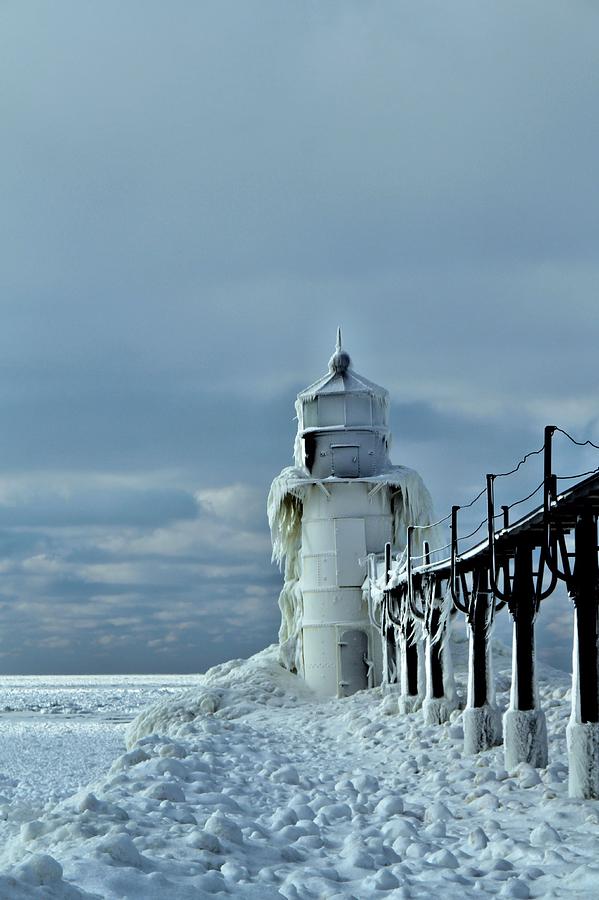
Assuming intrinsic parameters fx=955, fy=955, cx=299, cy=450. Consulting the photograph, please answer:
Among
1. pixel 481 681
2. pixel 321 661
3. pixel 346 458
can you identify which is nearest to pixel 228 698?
pixel 321 661

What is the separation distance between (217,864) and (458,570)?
36.8ft

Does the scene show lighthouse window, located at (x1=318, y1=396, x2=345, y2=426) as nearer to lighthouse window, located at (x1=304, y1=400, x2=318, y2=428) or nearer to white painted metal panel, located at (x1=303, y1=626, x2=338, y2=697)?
lighthouse window, located at (x1=304, y1=400, x2=318, y2=428)

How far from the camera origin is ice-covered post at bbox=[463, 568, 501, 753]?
17.3m

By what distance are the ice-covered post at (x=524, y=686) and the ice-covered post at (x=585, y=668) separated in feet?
6.70

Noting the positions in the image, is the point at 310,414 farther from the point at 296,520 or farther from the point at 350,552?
the point at 350,552

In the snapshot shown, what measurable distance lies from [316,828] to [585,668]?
444cm

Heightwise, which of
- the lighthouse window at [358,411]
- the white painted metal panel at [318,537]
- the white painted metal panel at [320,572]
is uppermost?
the lighthouse window at [358,411]

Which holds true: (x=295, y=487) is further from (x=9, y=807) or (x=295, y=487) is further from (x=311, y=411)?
(x=9, y=807)

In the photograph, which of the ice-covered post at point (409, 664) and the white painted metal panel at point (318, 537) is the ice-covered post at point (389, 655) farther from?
the ice-covered post at point (409, 664)

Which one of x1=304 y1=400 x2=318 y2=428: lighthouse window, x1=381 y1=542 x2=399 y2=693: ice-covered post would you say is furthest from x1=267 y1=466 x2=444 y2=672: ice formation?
x1=381 y1=542 x2=399 y2=693: ice-covered post

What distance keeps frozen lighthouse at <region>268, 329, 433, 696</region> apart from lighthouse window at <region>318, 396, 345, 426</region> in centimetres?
4

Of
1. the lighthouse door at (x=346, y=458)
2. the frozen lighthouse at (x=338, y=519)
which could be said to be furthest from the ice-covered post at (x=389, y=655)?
Result: the lighthouse door at (x=346, y=458)

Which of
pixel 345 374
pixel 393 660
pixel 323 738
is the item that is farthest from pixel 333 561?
pixel 323 738

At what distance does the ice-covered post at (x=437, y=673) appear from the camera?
834 inches
